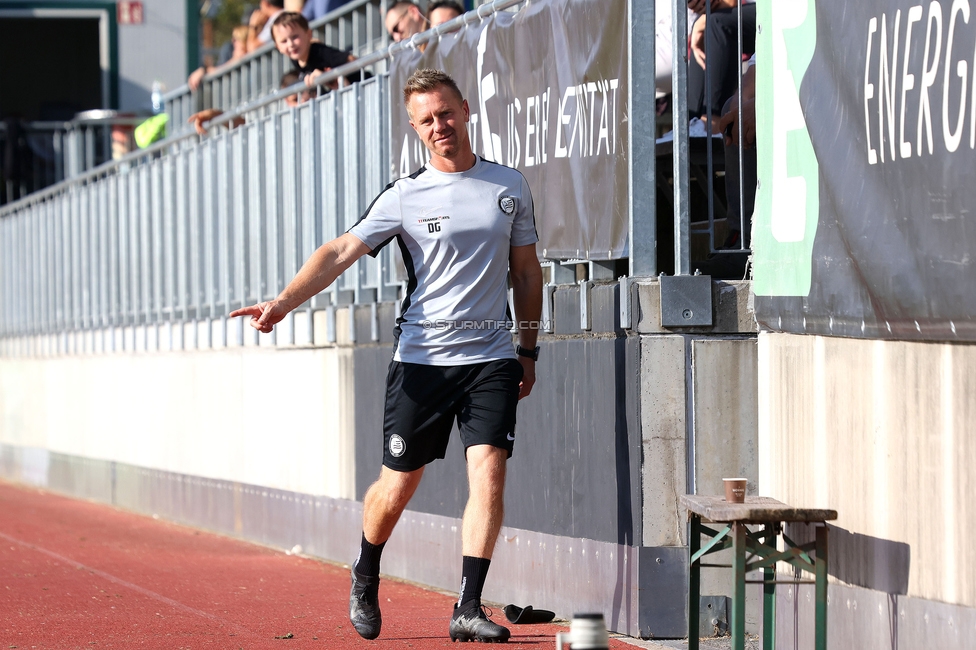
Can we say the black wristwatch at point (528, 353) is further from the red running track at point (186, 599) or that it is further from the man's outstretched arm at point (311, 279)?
the red running track at point (186, 599)

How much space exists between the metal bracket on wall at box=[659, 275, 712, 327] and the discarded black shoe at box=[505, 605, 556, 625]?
1.54 meters

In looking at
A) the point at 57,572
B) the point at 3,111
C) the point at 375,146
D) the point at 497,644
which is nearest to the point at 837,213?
the point at 497,644

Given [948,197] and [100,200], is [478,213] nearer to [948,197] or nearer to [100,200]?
[948,197]

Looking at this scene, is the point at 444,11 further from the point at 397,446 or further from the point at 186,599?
the point at 397,446

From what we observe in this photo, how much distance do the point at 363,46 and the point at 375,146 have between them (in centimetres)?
584

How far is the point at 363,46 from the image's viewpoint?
1603 cm

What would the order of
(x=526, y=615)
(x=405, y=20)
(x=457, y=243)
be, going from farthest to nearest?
(x=405, y=20) → (x=526, y=615) → (x=457, y=243)

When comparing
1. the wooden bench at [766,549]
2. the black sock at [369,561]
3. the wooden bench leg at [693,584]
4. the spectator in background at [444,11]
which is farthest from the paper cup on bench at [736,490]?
the spectator in background at [444,11]

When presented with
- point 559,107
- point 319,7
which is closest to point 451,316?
point 559,107

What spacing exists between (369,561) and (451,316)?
3.72 feet

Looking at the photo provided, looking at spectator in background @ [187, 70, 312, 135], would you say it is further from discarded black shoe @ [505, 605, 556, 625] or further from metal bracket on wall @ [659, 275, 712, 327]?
metal bracket on wall @ [659, 275, 712, 327]

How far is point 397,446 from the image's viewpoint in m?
7.13

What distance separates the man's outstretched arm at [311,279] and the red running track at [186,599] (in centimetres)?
148

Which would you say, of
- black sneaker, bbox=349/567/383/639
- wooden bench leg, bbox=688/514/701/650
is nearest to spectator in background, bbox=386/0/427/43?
black sneaker, bbox=349/567/383/639
